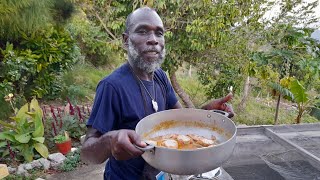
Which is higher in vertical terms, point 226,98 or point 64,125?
point 226,98

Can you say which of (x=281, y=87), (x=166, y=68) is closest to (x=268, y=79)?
(x=281, y=87)

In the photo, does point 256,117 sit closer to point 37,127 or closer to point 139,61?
point 37,127

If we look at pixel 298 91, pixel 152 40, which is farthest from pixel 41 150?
pixel 298 91

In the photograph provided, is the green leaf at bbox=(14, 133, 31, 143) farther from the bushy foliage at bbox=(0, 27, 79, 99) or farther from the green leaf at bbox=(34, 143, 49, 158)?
the bushy foliage at bbox=(0, 27, 79, 99)

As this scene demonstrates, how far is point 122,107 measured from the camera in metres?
1.16

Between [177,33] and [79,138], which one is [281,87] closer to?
[177,33]

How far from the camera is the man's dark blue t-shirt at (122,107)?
112cm

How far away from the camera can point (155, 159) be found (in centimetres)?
90

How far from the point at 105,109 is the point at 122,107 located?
0.08m

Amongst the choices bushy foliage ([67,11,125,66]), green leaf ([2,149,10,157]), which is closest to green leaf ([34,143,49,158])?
green leaf ([2,149,10,157])

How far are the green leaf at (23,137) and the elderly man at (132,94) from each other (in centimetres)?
211

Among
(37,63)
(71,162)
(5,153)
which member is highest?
(37,63)

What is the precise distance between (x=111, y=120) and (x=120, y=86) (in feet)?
0.47

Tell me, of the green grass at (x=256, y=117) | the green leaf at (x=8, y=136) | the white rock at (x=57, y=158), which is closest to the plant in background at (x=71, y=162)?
the white rock at (x=57, y=158)
